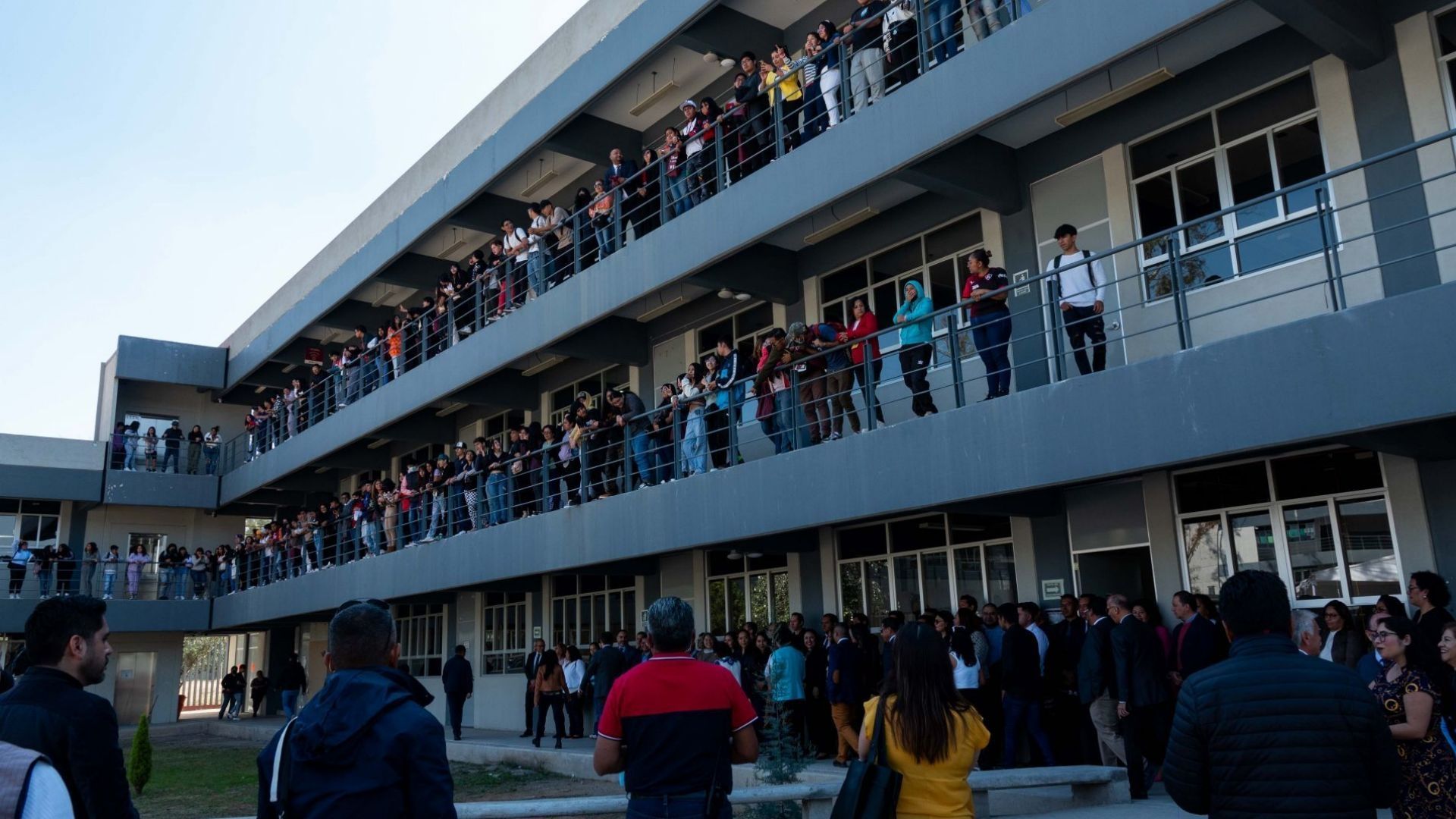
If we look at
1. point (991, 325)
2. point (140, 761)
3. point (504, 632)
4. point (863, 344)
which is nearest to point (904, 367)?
point (863, 344)

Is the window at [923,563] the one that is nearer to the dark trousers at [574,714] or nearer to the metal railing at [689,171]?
the metal railing at [689,171]

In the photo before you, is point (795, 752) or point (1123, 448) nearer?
point (1123, 448)

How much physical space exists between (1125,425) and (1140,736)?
2.88 metres

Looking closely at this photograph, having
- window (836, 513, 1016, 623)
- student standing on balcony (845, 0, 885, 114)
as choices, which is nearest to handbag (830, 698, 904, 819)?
window (836, 513, 1016, 623)

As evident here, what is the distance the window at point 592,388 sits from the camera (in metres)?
21.6

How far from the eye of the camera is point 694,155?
16.9 metres

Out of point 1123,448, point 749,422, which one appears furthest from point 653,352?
point 1123,448

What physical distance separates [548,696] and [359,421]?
33.9ft

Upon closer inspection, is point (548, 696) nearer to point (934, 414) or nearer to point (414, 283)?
point (934, 414)

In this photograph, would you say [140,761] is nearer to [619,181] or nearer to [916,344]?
[619,181]

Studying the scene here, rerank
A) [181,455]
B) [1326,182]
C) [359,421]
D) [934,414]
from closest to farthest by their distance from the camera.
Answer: [1326,182]
[934,414]
[359,421]
[181,455]

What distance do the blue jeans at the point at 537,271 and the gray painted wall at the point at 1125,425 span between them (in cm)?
535

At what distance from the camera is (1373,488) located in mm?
10789

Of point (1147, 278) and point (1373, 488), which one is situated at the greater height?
point (1147, 278)
